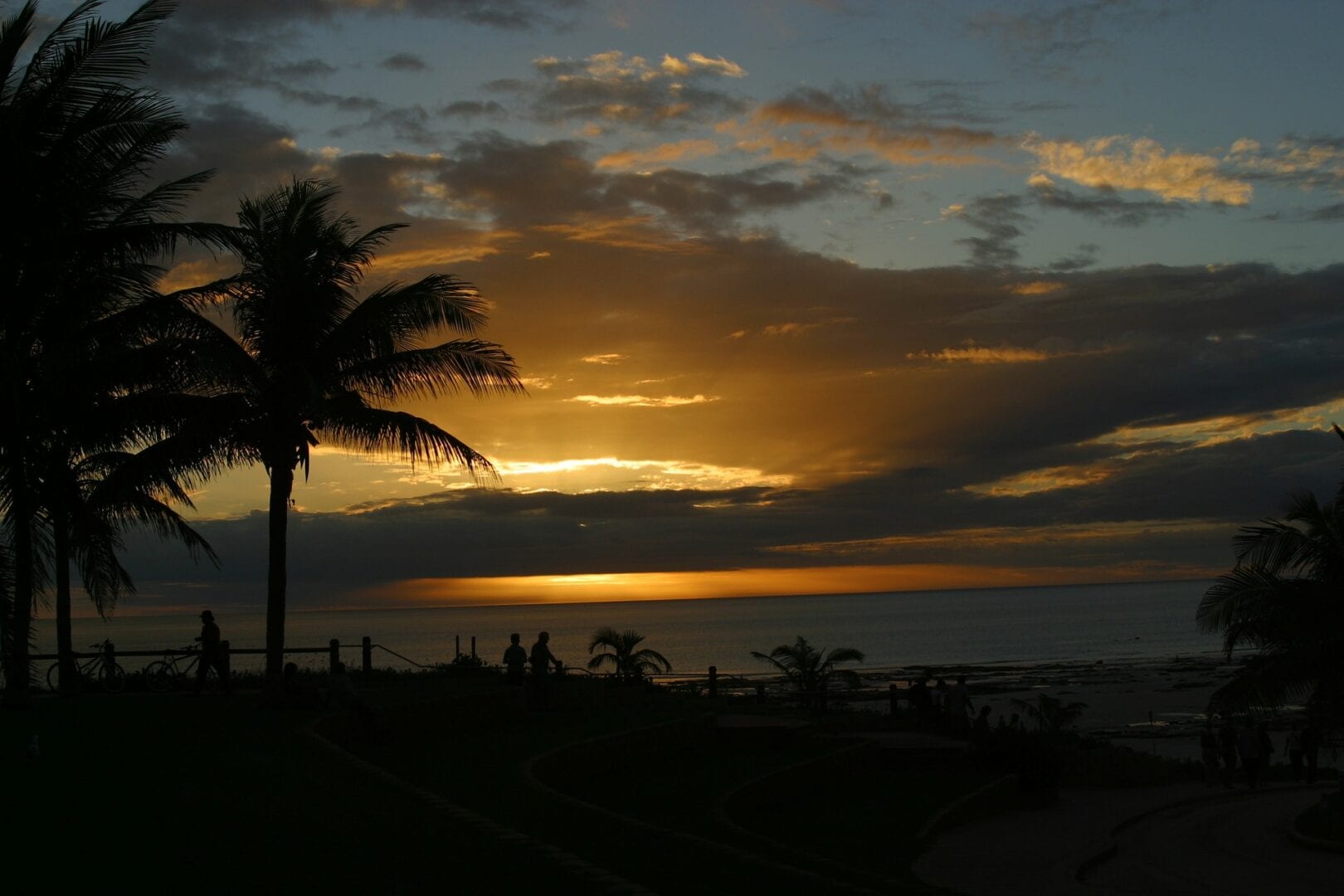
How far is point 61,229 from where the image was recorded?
17.5 m

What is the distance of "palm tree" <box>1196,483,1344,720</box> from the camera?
69.6 ft

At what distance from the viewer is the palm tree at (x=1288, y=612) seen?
21203mm

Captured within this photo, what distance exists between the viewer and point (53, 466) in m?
21.3

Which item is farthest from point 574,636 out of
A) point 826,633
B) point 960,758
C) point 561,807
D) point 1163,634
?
point 561,807

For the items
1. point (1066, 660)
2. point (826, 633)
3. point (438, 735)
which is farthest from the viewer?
point (826, 633)

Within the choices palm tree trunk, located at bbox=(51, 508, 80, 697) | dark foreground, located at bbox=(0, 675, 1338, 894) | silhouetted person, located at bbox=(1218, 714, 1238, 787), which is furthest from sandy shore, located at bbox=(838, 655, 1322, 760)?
palm tree trunk, located at bbox=(51, 508, 80, 697)

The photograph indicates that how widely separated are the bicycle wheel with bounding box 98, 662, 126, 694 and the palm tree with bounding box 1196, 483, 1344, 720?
22.6m

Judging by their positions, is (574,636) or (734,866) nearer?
(734,866)

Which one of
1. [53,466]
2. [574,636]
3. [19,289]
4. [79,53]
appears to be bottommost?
[574,636]

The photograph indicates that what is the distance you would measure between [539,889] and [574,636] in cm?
19096

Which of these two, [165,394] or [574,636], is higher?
[165,394]

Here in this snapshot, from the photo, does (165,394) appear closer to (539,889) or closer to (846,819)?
(846,819)

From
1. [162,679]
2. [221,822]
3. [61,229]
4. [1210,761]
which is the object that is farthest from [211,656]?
[1210,761]

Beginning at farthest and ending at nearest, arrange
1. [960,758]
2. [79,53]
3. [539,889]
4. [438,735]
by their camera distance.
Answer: [960,758] → [438,735] → [79,53] → [539,889]
